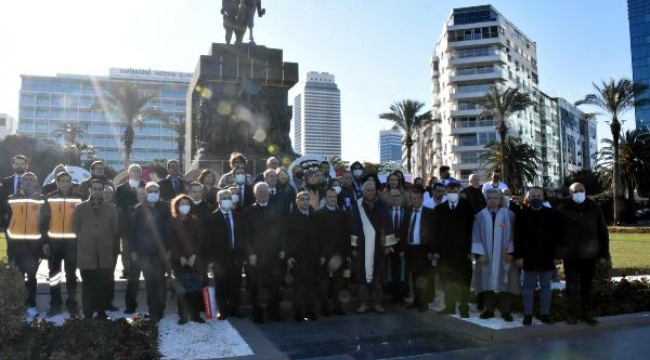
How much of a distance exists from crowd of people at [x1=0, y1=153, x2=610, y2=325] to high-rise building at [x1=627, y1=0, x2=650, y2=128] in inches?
4623

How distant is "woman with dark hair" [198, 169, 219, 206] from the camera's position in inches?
350

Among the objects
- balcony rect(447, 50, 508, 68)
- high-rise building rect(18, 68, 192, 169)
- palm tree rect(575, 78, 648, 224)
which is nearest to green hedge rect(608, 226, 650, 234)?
palm tree rect(575, 78, 648, 224)

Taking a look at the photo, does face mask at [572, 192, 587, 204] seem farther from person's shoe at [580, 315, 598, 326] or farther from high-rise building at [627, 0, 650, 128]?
high-rise building at [627, 0, 650, 128]

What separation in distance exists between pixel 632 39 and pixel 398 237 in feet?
404

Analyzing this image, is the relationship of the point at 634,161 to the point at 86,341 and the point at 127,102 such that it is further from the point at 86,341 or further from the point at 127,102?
the point at 86,341

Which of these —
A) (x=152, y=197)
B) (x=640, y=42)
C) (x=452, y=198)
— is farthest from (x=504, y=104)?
(x=640, y=42)

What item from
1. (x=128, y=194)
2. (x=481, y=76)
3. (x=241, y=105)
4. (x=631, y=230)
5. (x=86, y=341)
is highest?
(x=481, y=76)

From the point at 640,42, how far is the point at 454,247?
122 m

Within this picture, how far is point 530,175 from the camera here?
54.9 meters

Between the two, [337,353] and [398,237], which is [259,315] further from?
[398,237]

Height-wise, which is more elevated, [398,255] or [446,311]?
[398,255]

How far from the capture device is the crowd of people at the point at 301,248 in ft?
24.1

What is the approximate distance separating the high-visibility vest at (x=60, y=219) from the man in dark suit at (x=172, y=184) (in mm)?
1623

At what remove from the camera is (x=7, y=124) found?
11938 cm
